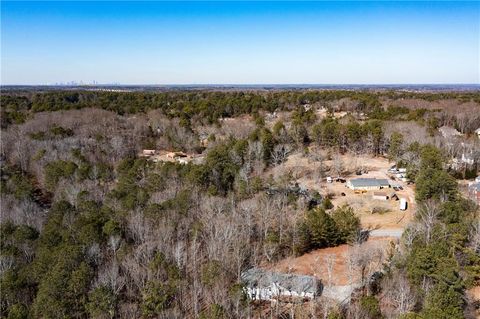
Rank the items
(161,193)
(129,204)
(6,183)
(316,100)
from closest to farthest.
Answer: (129,204) → (161,193) → (6,183) → (316,100)

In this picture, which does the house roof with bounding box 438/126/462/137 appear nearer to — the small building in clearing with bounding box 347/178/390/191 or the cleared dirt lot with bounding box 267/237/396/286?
the small building in clearing with bounding box 347/178/390/191

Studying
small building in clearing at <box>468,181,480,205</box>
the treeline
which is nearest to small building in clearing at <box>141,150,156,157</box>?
the treeline

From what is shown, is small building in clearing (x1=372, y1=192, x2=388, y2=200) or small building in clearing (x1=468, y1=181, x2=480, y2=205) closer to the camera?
small building in clearing (x1=468, y1=181, x2=480, y2=205)

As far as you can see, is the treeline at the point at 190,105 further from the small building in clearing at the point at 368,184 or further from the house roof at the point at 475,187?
the house roof at the point at 475,187

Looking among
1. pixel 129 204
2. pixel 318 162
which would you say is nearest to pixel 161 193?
pixel 129 204

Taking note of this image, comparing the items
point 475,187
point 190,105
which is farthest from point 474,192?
point 190,105

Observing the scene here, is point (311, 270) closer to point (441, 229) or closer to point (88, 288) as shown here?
point (441, 229)

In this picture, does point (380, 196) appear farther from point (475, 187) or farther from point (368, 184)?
point (475, 187)
